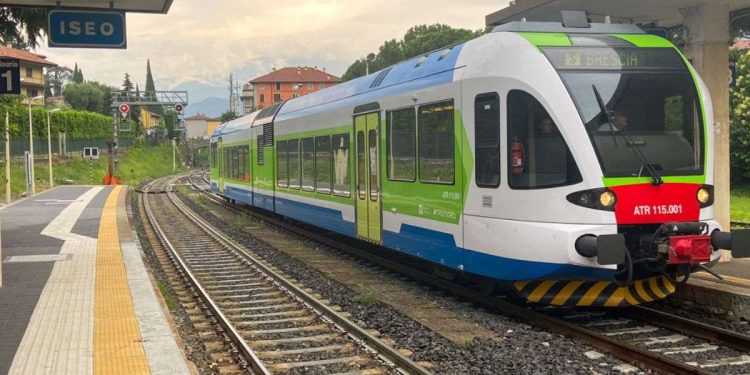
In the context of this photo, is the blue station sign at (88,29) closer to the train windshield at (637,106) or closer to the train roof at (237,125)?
the train windshield at (637,106)

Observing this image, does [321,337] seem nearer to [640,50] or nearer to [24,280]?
[640,50]

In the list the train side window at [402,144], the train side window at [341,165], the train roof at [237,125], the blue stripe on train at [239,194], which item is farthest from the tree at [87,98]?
the train side window at [402,144]

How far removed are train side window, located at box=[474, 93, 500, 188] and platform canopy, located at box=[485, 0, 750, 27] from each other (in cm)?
308

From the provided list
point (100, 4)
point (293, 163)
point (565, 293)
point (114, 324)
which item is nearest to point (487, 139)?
point (565, 293)

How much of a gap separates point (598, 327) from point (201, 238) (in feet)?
39.3

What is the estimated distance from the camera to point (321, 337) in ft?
26.1

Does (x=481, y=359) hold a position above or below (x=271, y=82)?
below

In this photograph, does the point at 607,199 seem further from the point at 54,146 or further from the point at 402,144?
the point at 54,146

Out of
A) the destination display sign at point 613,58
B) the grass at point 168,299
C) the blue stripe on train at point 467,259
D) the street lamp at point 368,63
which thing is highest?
the street lamp at point 368,63

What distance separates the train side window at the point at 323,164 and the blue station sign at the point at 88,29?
4.37 meters

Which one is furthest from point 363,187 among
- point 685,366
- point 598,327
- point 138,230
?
point 138,230

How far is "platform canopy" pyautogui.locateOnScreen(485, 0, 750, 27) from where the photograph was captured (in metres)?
10.5

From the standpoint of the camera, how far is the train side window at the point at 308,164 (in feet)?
50.9

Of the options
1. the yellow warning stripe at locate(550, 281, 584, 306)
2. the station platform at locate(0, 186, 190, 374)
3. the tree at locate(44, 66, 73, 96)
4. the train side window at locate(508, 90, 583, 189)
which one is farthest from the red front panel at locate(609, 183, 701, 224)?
the tree at locate(44, 66, 73, 96)
